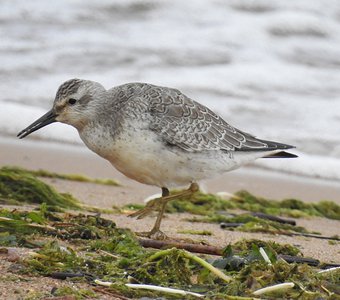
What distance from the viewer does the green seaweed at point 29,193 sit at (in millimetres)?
6246

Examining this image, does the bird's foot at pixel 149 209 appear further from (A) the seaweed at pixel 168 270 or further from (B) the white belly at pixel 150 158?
(A) the seaweed at pixel 168 270

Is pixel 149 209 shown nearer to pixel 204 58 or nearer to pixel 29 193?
pixel 29 193

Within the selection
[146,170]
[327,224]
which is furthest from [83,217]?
[327,224]

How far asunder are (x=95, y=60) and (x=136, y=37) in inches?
48.0

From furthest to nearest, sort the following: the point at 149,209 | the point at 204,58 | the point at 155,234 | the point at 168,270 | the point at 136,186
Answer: the point at 204,58
the point at 136,186
the point at 149,209
the point at 155,234
the point at 168,270

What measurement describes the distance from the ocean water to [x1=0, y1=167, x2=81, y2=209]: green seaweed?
9.40ft

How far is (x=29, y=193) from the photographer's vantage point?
6.33 m

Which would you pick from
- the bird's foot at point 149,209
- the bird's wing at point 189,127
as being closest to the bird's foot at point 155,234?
the bird's foot at point 149,209

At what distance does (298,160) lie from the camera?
905 cm

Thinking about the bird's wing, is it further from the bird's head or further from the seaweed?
the seaweed

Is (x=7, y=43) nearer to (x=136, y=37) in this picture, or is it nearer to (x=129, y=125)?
(x=136, y=37)

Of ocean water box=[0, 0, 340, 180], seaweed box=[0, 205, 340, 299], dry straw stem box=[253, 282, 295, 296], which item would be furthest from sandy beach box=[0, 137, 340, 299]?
dry straw stem box=[253, 282, 295, 296]

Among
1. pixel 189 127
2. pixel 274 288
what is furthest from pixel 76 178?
pixel 274 288

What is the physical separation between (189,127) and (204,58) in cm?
641
